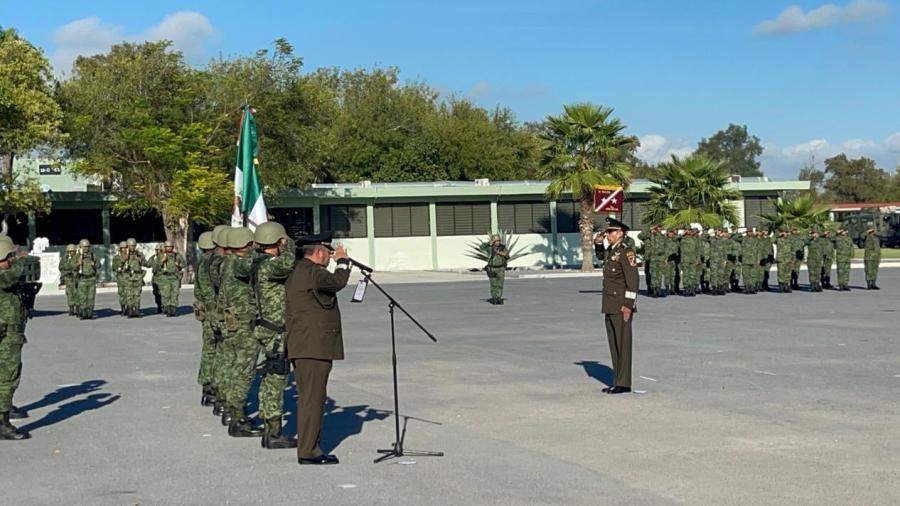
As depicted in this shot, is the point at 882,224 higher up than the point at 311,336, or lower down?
higher up

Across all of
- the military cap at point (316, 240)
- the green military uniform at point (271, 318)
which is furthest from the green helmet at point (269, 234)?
the military cap at point (316, 240)

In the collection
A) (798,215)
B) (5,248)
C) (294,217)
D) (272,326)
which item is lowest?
(272,326)

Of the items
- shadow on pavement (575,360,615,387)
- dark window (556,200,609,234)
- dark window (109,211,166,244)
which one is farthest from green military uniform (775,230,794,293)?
dark window (109,211,166,244)

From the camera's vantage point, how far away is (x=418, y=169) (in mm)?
73250

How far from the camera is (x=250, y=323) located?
34.7 feet

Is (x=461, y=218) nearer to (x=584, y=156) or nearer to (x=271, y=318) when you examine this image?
(x=584, y=156)

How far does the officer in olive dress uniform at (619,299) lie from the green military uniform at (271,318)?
4205 mm

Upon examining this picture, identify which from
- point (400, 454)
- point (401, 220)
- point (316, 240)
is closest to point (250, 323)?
point (316, 240)

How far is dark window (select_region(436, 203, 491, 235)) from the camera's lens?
179 feet

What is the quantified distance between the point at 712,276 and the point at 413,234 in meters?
24.5

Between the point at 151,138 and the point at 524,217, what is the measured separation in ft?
59.8

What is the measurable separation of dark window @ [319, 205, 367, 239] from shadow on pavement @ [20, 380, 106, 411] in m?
37.8

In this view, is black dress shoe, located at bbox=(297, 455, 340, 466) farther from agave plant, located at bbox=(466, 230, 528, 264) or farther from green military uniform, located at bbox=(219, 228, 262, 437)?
agave plant, located at bbox=(466, 230, 528, 264)

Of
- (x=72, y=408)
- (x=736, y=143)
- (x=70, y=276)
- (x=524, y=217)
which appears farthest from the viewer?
(x=736, y=143)
